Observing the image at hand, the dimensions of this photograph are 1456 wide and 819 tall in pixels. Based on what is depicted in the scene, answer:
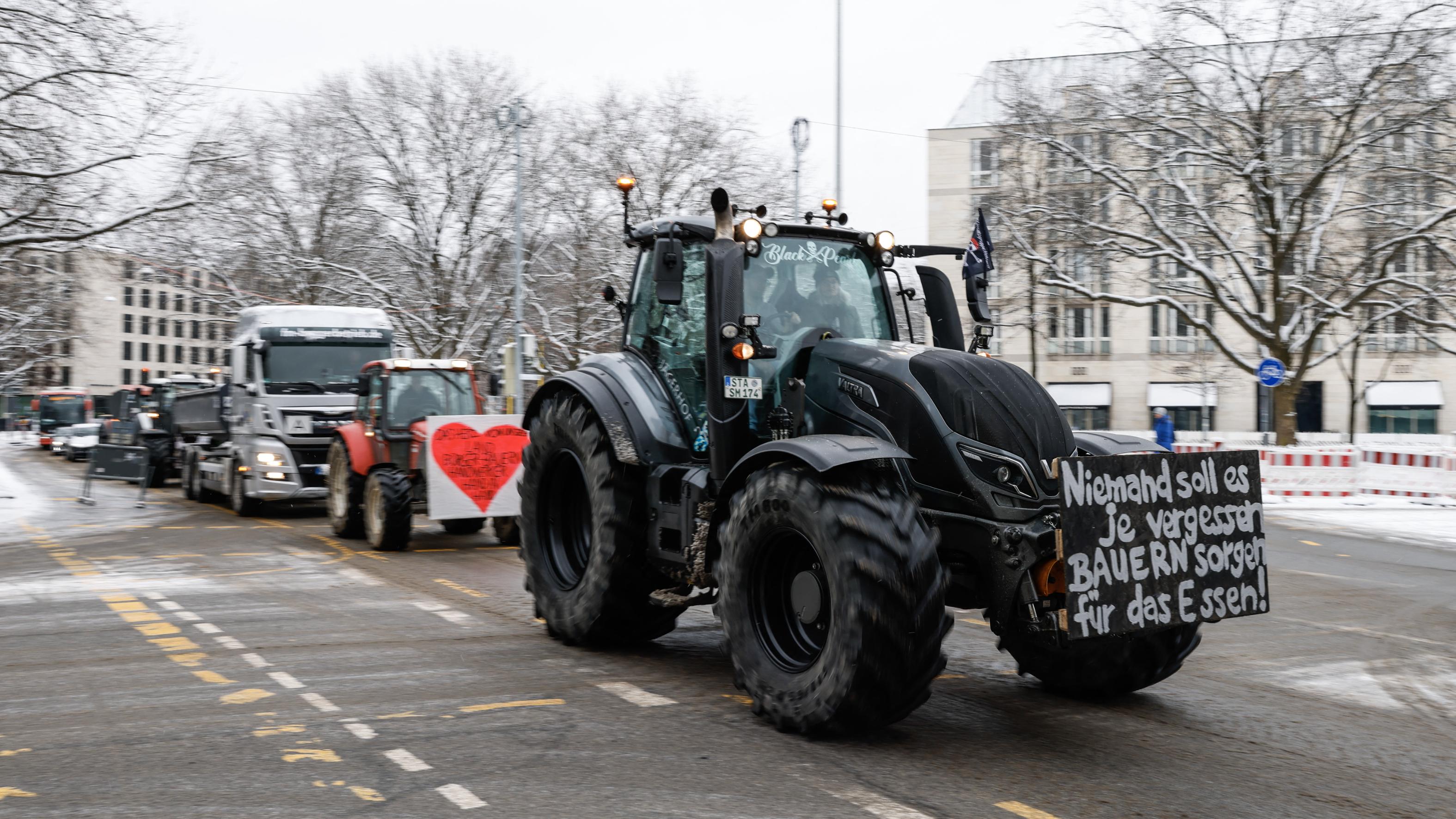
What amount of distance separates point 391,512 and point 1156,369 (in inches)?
2207

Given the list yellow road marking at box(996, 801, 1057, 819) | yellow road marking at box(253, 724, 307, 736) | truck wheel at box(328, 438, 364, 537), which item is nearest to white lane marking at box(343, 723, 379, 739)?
yellow road marking at box(253, 724, 307, 736)

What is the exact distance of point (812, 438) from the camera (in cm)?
614

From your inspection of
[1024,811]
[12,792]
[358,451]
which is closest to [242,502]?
[358,451]

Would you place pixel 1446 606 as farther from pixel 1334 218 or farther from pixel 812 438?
pixel 1334 218

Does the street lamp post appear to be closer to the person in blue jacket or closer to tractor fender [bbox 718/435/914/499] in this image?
the person in blue jacket

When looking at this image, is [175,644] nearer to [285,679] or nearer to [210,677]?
[210,677]

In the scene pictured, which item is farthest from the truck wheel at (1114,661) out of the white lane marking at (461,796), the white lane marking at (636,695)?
the white lane marking at (461,796)

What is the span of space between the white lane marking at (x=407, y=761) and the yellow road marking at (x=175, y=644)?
10.5 ft

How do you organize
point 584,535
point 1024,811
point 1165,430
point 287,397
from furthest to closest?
1. point 1165,430
2. point 287,397
3. point 584,535
4. point 1024,811

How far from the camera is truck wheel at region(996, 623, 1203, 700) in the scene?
662 cm

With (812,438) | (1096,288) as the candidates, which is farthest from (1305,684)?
(1096,288)

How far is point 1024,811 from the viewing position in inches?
194

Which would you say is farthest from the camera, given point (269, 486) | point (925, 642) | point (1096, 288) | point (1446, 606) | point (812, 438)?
point (1096, 288)

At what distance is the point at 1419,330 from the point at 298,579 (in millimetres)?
26861
